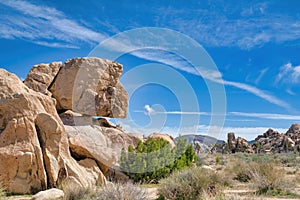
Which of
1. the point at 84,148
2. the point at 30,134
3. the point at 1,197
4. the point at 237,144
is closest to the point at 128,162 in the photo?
the point at 84,148

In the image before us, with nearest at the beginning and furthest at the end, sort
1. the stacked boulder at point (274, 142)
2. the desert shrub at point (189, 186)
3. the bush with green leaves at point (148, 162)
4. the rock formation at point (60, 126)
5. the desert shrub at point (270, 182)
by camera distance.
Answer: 1. the desert shrub at point (189, 186)
2. the rock formation at point (60, 126)
3. the desert shrub at point (270, 182)
4. the bush with green leaves at point (148, 162)
5. the stacked boulder at point (274, 142)

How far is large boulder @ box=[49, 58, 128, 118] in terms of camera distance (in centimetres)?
2083

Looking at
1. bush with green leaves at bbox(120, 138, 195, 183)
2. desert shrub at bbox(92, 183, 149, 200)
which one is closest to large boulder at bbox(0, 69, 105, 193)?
desert shrub at bbox(92, 183, 149, 200)

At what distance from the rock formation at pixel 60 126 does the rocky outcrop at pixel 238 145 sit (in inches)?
2512

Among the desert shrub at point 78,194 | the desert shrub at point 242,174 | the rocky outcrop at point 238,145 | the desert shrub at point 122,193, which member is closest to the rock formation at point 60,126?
the desert shrub at point 78,194

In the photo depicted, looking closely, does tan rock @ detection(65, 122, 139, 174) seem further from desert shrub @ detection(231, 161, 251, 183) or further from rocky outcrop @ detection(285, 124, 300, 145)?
rocky outcrop @ detection(285, 124, 300, 145)

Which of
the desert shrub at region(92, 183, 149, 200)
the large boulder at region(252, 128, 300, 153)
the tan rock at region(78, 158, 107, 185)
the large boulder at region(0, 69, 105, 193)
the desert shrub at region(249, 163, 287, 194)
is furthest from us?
the large boulder at region(252, 128, 300, 153)

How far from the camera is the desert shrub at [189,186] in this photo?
10.9 m

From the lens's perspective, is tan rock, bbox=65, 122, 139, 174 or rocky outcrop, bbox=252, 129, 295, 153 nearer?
tan rock, bbox=65, 122, 139, 174

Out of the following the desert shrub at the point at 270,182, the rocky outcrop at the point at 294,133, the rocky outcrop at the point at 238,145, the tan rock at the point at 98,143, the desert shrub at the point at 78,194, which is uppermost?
the rocky outcrop at the point at 294,133

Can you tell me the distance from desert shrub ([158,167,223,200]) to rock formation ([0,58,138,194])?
335 cm

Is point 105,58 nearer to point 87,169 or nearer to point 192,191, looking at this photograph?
point 87,169

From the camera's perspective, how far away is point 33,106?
535 inches

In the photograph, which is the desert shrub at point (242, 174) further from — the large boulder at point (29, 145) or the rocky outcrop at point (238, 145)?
the rocky outcrop at point (238, 145)
